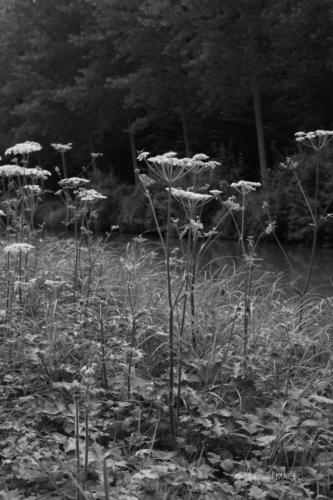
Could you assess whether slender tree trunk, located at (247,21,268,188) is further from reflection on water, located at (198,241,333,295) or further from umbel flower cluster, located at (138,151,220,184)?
umbel flower cluster, located at (138,151,220,184)

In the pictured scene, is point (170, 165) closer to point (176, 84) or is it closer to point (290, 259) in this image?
point (290, 259)

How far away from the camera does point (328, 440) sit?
279cm

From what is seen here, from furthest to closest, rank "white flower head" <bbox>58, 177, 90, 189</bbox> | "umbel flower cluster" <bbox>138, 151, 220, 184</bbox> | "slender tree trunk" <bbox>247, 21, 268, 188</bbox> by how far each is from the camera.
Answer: "slender tree trunk" <bbox>247, 21, 268, 188</bbox> < "white flower head" <bbox>58, 177, 90, 189</bbox> < "umbel flower cluster" <bbox>138, 151, 220, 184</bbox>

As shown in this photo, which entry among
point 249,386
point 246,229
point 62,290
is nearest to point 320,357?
point 249,386

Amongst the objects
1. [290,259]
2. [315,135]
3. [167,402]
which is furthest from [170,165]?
[290,259]

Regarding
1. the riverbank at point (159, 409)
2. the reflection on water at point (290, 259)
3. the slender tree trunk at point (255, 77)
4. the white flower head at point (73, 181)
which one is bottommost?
the reflection on water at point (290, 259)

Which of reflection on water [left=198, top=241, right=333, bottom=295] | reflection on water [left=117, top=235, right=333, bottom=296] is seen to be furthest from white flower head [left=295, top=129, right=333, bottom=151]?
reflection on water [left=198, top=241, right=333, bottom=295]

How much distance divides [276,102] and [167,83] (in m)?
3.49

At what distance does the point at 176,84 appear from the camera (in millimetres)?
20531

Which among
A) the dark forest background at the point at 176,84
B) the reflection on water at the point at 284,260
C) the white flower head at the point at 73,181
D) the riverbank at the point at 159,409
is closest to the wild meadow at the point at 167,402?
the riverbank at the point at 159,409

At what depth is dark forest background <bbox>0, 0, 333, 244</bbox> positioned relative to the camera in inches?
628

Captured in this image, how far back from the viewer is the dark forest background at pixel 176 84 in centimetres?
1595

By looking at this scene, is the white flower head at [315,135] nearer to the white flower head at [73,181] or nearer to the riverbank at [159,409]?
the riverbank at [159,409]

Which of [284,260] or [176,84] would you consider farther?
[176,84]
